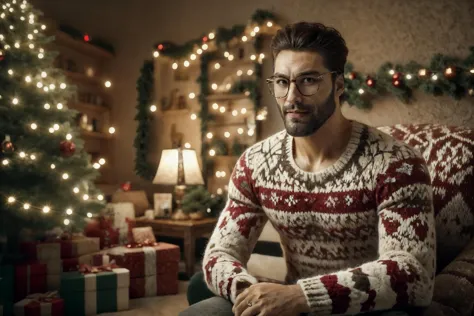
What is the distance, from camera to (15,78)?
130 inches

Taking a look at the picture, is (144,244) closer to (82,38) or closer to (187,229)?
(187,229)

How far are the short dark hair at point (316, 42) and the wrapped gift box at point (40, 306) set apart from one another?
2225mm

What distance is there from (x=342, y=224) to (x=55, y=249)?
96.8 inches

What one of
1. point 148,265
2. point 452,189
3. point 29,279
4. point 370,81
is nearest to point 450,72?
point 370,81

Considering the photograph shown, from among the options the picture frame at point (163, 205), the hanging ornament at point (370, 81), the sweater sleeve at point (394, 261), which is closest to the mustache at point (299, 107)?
the sweater sleeve at point (394, 261)

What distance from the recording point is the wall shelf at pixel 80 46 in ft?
14.9

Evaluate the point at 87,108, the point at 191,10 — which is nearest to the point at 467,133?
the point at 191,10

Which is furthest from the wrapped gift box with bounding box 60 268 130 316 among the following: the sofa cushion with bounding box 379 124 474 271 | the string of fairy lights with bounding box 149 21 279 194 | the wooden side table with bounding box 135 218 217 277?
the sofa cushion with bounding box 379 124 474 271

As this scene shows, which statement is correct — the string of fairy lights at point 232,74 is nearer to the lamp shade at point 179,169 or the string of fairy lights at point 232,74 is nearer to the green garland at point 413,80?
the lamp shade at point 179,169

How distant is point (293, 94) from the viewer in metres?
1.27

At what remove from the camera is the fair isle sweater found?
3.53ft

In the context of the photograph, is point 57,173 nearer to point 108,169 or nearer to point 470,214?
point 108,169

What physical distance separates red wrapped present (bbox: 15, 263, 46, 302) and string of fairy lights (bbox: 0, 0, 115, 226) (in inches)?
13.9

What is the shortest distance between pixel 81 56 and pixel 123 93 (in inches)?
23.2
